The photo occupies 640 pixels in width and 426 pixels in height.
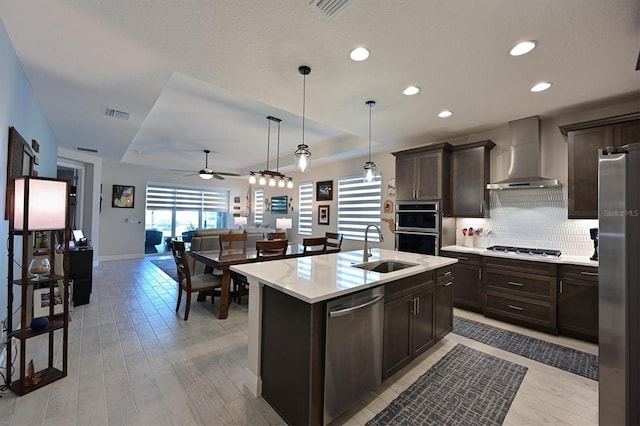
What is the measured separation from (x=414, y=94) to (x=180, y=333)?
12.3 ft

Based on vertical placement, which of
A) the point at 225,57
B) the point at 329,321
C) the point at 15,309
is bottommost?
the point at 15,309

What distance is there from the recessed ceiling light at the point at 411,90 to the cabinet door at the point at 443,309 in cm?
206

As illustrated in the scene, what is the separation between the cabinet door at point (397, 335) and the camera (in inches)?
79.4

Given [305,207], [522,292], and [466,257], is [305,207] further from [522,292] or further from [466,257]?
[522,292]

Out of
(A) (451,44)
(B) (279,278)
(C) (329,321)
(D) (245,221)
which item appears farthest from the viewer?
(D) (245,221)

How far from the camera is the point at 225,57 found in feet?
7.40

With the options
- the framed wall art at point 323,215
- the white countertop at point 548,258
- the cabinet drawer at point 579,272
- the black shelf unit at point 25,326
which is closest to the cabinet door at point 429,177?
the white countertop at point 548,258

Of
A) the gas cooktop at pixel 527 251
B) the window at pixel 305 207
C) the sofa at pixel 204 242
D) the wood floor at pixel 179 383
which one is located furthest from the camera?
the window at pixel 305 207

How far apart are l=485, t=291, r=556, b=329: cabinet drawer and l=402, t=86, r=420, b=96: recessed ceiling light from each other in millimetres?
2713

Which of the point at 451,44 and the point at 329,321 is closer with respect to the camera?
the point at 329,321

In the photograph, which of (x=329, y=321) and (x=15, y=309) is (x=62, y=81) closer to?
(x=15, y=309)

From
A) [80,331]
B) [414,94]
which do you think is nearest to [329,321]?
[414,94]

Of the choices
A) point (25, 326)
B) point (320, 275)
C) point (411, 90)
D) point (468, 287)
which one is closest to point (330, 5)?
point (411, 90)

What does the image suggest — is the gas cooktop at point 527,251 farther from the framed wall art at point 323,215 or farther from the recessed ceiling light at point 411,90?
the framed wall art at point 323,215
